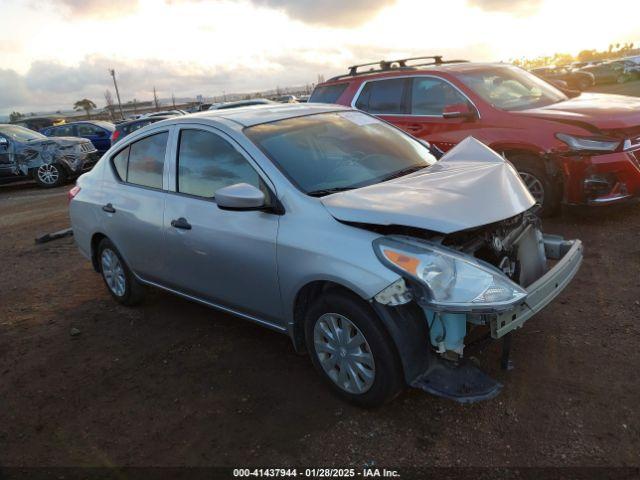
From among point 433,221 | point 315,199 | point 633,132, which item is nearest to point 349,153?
point 315,199

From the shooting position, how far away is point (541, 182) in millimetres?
5734

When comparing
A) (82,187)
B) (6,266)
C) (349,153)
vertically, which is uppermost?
(349,153)

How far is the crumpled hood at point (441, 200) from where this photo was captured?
2.77 metres

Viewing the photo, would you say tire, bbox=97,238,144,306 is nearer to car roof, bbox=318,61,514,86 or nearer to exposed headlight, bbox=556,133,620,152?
car roof, bbox=318,61,514,86

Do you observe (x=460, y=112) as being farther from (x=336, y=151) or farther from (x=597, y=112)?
(x=336, y=151)

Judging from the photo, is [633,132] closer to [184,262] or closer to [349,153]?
[349,153]

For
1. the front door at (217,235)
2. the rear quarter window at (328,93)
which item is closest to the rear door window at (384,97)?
the rear quarter window at (328,93)

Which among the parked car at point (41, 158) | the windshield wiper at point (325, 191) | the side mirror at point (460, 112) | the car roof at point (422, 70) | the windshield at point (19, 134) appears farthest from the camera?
the windshield at point (19, 134)

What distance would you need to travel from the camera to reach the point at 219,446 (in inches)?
115

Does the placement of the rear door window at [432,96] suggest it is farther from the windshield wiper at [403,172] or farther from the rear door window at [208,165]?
the rear door window at [208,165]

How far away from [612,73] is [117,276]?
37317mm

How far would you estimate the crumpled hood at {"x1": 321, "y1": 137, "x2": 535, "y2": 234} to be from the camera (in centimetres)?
277

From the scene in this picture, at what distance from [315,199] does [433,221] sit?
2.47ft

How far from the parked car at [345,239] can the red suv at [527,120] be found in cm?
196
